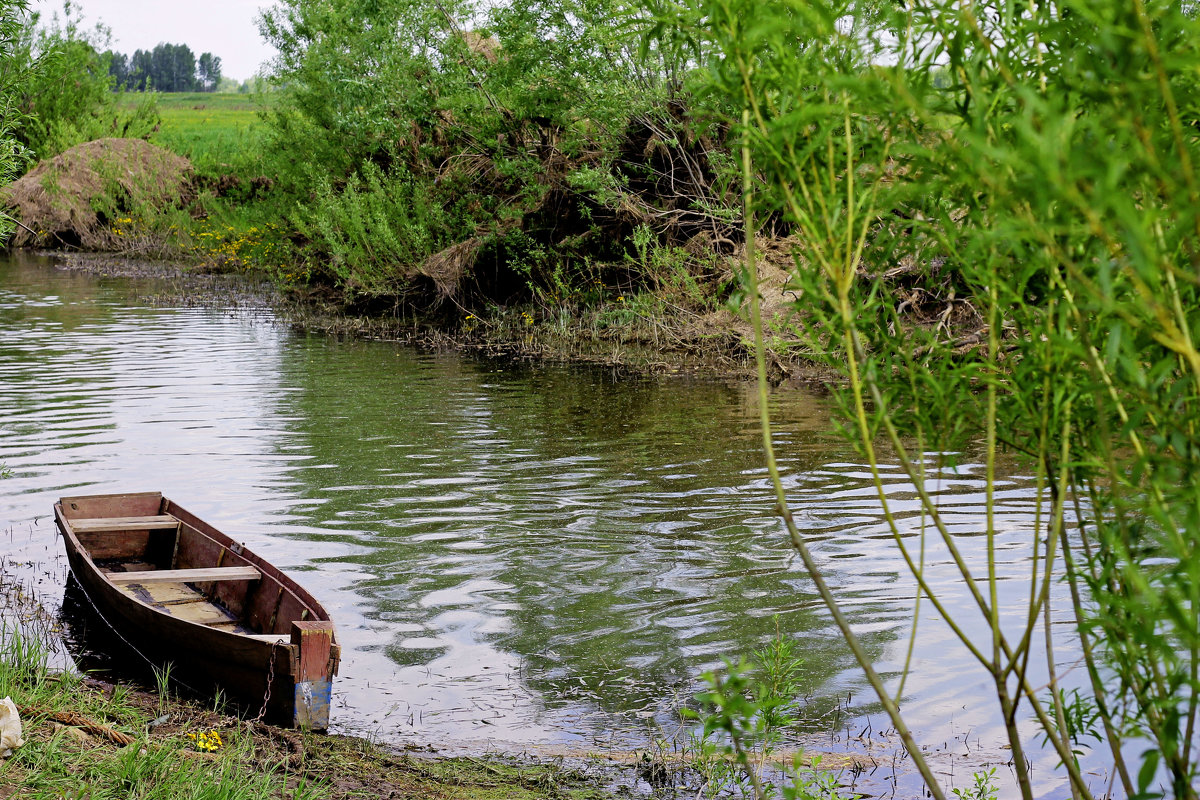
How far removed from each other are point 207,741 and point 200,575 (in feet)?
6.78

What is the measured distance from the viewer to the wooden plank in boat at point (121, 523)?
28.3 ft

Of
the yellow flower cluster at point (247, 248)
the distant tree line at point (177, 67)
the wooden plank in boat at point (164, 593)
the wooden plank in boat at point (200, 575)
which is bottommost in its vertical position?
the wooden plank in boat at point (164, 593)

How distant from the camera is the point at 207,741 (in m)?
5.63

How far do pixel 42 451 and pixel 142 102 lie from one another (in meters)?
36.4

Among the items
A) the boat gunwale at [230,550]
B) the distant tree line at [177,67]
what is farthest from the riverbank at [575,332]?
the distant tree line at [177,67]

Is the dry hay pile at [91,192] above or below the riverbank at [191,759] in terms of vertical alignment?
above

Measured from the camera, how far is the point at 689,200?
19.2 metres

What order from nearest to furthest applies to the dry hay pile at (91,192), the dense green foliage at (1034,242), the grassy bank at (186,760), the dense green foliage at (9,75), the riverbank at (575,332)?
the dense green foliage at (1034,242) → the grassy bank at (186,760) → the dense green foliage at (9,75) → the riverbank at (575,332) → the dry hay pile at (91,192)

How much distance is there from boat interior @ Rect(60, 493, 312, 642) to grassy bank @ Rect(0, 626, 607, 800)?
593 mm

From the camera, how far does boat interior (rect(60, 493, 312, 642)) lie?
729cm

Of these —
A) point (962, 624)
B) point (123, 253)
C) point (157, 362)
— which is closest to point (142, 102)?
point (123, 253)

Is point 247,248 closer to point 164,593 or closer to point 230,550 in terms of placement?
point 164,593

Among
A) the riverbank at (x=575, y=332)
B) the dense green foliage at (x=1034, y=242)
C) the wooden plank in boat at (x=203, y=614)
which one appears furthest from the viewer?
the riverbank at (x=575, y=332)

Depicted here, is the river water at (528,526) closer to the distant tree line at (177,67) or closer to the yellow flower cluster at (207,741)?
the yellow flower cluster at (207,741)
